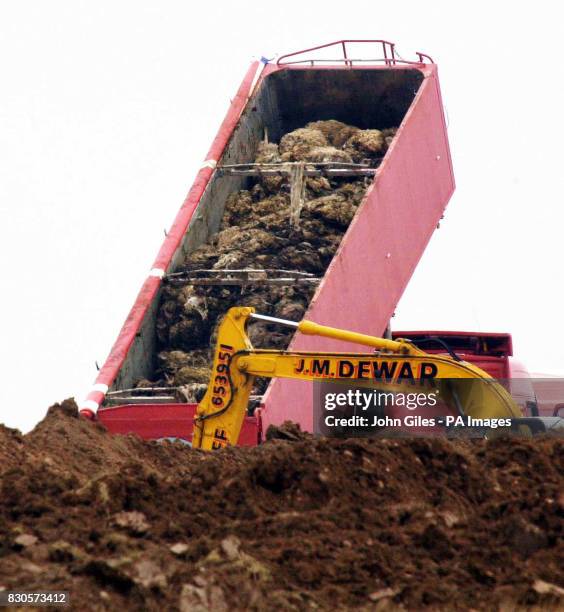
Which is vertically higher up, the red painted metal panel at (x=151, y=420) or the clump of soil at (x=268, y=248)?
the clump of soil at (x=268, y=248)

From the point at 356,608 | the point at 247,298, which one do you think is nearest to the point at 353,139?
the point at 247,298

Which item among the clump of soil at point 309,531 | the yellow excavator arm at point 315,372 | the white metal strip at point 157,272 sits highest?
the white metal strip at point 157,272

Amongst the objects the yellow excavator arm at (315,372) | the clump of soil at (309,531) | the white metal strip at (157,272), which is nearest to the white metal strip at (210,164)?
the white metal strip at (157,272)

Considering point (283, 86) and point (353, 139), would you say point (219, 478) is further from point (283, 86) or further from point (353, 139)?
point (283, 86)

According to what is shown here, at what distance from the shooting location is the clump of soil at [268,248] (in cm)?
1298

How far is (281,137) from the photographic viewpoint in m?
16.6

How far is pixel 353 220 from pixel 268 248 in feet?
3.30

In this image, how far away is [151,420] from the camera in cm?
1165

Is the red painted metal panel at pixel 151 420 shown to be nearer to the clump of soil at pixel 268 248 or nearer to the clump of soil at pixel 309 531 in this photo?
the clump of soil at pixel 268 248

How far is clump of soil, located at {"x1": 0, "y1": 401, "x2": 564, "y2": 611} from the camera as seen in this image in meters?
6.03

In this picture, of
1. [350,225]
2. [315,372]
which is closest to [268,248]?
[350,225]

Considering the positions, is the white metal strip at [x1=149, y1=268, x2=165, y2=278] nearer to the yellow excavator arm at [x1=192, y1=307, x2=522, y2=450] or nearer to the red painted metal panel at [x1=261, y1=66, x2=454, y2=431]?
the red painted metal panel at [x1=261, y1=66, x2=454, y2=431]

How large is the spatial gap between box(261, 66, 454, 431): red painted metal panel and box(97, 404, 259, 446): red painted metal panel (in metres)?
0.68

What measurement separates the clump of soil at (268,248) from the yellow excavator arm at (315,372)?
4.10 ft
